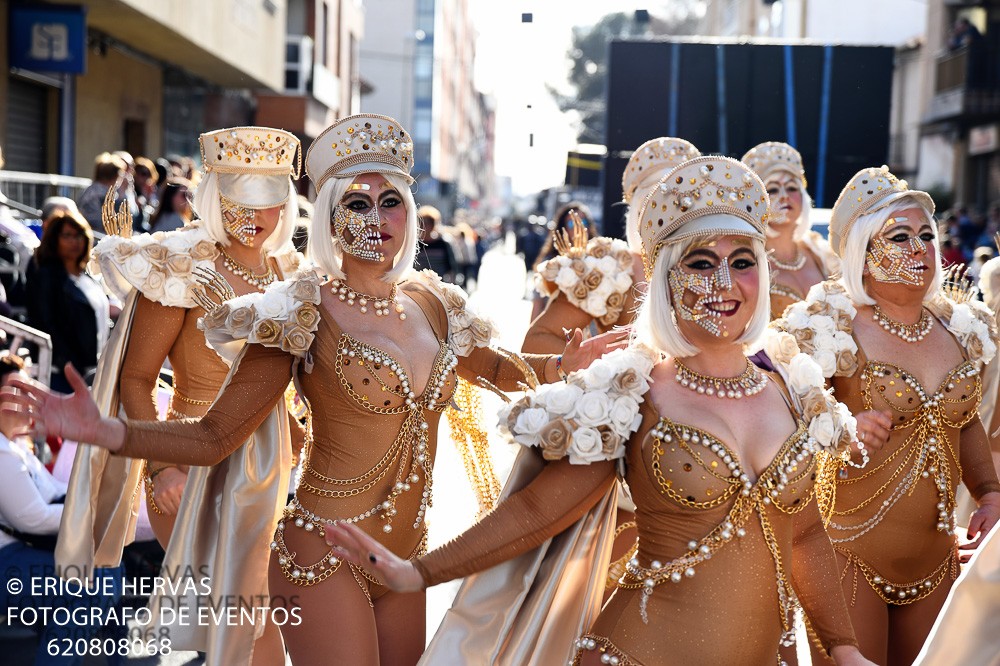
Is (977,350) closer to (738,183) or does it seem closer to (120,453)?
(738,183)

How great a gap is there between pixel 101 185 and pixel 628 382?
8.42m

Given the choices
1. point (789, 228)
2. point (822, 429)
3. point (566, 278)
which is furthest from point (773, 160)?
point (822, 429)

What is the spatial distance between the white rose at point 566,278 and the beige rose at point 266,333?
2207mm

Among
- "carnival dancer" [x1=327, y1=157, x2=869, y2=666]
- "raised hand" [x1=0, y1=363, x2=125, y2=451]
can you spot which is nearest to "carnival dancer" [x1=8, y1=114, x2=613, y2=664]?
"raised hand" [x1=0, y1=363, x2=125, y2=451]

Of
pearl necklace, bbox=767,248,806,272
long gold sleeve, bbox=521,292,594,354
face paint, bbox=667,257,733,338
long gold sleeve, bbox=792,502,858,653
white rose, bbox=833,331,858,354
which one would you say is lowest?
long gold sleeve, bbox=792,502,858,653

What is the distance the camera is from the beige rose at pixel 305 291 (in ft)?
13.3

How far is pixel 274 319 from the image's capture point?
3.94 meters

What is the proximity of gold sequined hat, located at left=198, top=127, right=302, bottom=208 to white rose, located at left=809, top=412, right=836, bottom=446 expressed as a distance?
259 cm

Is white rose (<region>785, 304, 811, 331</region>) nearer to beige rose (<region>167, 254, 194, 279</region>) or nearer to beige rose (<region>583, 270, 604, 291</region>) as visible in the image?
beige rose (<region>583, 270, 604, 291</region>)

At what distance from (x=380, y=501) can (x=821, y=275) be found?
3651mm

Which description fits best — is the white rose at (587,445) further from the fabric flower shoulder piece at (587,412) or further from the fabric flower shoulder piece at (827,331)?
the fabric flower shoulder piece at (827,331)

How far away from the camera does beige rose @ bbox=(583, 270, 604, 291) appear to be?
231 inches

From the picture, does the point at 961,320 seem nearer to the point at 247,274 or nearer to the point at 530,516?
the point at 530,516

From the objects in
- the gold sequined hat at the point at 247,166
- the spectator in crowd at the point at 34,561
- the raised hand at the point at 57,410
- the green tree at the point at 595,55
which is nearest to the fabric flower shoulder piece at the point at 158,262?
the gold sequined hat at the point at 247,166
